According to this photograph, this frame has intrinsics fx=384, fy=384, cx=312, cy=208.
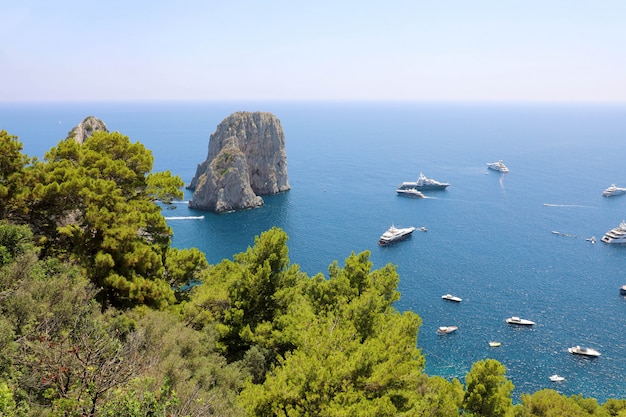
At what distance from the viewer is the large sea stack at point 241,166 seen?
90.6 metres

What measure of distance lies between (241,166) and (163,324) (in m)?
79.8

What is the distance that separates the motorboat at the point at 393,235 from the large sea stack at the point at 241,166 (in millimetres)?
35751

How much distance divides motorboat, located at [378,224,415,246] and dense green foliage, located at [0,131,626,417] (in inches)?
1666

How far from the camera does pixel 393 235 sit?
234 feet

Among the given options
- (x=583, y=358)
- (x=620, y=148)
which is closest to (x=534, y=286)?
(x=583, y=358)

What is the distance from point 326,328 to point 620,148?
741 feet

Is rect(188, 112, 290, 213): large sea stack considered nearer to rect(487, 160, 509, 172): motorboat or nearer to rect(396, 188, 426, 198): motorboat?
rect(396, 188, 426, 198): motorboat

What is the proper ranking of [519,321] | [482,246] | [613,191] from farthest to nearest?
[613,191]
[482,246]
[519,321]

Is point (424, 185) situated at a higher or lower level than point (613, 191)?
lower

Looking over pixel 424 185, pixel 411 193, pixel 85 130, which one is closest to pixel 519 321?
pixel 411 193

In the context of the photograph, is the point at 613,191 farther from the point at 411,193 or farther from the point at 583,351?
the point at 583,351

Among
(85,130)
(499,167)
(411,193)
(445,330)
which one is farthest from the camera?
(499,167)

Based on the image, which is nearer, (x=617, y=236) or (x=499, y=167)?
(x=617, y=236)

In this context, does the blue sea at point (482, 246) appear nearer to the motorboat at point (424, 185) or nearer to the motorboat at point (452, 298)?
the motorboat at point (452, 298)
